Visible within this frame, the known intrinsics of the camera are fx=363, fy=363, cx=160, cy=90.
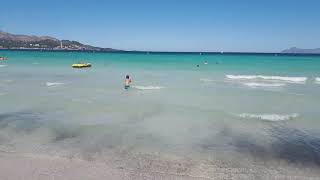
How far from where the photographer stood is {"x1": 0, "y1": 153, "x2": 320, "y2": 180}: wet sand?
29.8 ft

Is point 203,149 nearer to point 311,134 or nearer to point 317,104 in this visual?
point 311,134

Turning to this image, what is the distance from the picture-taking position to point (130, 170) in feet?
31.2

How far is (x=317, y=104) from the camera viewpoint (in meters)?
22.1

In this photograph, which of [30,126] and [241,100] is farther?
[241,100]

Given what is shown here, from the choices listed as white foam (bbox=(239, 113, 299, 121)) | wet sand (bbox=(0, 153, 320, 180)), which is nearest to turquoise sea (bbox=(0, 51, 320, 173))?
white foam (bbox=(239, 113, 299, 121))

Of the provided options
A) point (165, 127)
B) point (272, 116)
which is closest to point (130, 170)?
point (165, 127)

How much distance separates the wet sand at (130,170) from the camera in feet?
29.8

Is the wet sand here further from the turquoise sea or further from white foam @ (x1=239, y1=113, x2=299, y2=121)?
white foam @ (x1=239, y1=113, x2=299, y2=121)

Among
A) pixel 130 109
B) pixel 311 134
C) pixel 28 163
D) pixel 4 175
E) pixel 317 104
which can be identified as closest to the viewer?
pixel 4 175

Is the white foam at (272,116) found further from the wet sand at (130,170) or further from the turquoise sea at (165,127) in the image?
the wet sand at (130,170)

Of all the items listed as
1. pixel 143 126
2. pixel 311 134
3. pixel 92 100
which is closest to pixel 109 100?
pixel 92 100

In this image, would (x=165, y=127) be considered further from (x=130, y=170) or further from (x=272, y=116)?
(x=272, y=116)

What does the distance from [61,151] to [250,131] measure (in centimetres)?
729

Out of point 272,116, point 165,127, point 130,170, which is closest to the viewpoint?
point 130,170
